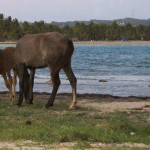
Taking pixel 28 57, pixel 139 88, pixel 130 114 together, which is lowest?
pixel 139 88

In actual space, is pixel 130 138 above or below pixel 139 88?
above

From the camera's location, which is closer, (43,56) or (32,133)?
(32,133)

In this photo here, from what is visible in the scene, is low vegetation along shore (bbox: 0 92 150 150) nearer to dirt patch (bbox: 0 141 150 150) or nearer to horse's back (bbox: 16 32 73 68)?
dirt patch (bbox: 0 141 150 150)

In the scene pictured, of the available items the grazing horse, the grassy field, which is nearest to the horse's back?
the grazing horse

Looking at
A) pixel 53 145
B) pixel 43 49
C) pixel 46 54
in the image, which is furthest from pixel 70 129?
pixel 43 49

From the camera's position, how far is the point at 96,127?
932 centimetres

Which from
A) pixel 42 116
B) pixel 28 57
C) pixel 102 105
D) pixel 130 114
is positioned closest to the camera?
pixel 42 116

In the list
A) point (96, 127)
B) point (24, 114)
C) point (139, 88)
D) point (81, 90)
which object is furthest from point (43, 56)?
point (139, 88)

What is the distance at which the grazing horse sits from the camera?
40.3 ft

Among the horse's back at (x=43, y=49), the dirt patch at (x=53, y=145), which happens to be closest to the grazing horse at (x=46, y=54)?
the horse's back at (x=43, y=49)

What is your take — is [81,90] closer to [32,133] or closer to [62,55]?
[62,55]

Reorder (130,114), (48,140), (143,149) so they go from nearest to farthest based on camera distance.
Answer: (143,149) < (48,140) < (130,114)

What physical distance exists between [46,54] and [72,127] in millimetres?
3582

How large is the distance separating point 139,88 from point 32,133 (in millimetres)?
13815
